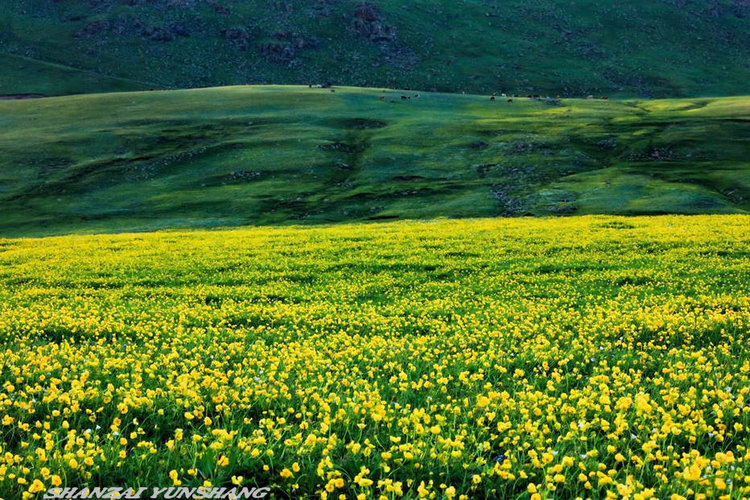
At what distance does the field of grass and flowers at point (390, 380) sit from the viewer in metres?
6.03

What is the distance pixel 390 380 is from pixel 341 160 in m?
90.7

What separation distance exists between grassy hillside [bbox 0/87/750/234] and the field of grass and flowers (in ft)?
147

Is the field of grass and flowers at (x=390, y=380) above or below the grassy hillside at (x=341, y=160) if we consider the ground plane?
below

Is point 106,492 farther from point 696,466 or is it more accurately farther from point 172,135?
point 172,135

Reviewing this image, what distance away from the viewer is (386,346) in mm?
11969

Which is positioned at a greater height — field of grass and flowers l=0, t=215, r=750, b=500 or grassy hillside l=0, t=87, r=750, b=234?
grassy hillside l=0, t=87, r=750, b=234

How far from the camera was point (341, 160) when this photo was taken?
9762 centimetres

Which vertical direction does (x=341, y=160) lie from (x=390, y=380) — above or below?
above

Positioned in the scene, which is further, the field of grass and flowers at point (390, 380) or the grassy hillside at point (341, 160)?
the grassy hillside at point (341, 160)

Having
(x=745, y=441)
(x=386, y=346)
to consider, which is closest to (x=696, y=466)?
(x=745, y=441)

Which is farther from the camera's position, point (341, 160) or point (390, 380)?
point (341, 160)

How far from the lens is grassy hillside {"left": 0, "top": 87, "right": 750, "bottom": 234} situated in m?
70.9

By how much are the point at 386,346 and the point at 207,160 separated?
92.2 metres

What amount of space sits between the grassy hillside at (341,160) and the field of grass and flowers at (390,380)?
44661 mm
